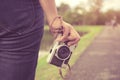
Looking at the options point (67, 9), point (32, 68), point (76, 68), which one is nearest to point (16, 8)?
point (32, 68)

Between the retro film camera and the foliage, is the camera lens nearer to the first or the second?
the retro film camera

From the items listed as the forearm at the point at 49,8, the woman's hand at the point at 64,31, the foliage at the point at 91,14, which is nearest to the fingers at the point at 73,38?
the woman's hand at the point at 64,31

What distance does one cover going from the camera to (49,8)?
2.28 metres

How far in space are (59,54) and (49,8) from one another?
9.9 inches

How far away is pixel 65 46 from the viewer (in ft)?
7.74

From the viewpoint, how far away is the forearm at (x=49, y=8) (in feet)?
7.43

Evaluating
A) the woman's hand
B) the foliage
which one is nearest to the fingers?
the woman's hand

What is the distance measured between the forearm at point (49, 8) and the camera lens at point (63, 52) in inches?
6.4

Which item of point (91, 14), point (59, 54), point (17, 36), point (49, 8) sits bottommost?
point (91, 14)

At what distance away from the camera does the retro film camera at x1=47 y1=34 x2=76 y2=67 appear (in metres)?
2.33

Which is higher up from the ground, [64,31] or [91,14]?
[64,31]

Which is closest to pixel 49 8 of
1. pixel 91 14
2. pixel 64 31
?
pixel 64 31

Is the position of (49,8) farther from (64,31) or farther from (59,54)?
(59,54)

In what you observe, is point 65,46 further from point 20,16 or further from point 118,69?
point 118,69
